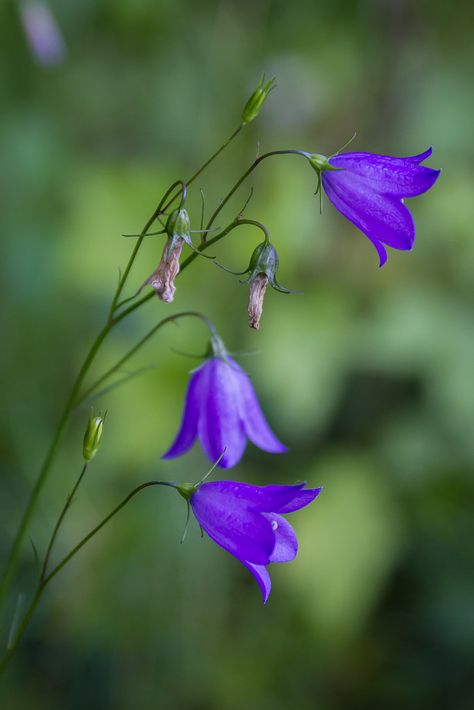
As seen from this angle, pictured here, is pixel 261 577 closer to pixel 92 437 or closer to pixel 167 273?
Answer: pixel 92 437

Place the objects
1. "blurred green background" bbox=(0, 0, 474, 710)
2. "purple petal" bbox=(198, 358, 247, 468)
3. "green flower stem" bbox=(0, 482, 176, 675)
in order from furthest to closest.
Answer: "blurred green background" bbox=(0, 0, 474, 710), "purple petal" bbox=(198, 358, 247, 468), "green flower stem" bbox=(0, 482, 176, 675)

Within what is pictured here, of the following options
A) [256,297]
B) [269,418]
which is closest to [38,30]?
[269,418]

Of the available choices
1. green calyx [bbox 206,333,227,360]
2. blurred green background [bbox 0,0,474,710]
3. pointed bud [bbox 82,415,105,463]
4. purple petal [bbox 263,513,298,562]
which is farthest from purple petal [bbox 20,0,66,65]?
purple petal [bbox 263,513,298,562]

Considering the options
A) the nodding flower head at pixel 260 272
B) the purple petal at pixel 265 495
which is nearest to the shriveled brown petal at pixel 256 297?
the nodding flower head at pixel 260 272

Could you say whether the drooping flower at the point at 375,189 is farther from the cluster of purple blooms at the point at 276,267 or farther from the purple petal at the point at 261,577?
the purple petal at the point at 261,577

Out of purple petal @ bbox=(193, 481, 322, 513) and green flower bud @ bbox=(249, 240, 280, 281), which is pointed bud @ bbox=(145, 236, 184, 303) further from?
purple petal @ bbox=(193, 481, 322, 513)

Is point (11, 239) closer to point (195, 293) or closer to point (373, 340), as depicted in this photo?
point (195, 293)

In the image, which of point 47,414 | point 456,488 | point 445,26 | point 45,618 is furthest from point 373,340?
point 445,26
